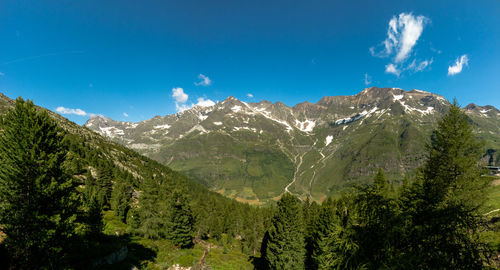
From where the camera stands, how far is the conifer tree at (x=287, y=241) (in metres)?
39.0

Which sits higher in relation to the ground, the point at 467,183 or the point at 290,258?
the point at 467,183

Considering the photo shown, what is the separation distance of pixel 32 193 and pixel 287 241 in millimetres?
38898

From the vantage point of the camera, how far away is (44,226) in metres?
17.5

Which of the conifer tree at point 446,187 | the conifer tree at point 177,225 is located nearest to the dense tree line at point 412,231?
the conifer tree at point 446,187

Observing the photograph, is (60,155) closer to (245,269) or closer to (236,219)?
(245,269)

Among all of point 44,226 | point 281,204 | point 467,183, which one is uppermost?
point 467,183

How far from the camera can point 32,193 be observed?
17.3m

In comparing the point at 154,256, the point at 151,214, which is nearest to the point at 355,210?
the point at 154,256

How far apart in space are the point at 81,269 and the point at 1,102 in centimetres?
28198

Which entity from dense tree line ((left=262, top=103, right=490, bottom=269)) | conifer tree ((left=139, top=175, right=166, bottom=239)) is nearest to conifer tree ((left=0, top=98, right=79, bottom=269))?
dense tree line ((left=262, top=103, right=490, bottom=269))

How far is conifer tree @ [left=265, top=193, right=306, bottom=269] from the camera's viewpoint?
39.0 meters

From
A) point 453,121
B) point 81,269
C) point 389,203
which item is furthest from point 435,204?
point 81,269

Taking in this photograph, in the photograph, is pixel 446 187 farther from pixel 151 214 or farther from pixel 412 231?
pixel 151 214

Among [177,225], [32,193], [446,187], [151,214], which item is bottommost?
[177,225]
